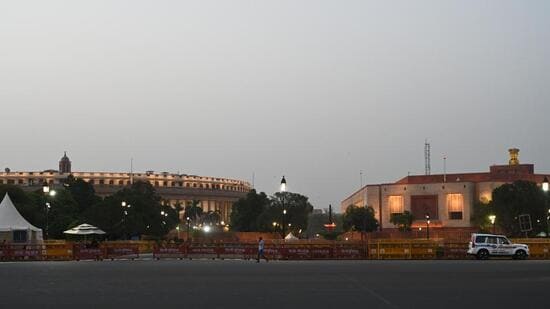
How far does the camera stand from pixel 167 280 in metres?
30.0

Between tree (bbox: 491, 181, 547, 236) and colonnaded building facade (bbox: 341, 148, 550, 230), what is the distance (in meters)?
24.7

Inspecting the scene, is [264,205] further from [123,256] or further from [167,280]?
[167,280]

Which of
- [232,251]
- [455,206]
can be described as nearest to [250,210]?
[455,206]

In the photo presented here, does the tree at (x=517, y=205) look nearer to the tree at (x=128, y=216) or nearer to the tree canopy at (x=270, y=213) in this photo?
the tree canopy at (x=270, y=213)

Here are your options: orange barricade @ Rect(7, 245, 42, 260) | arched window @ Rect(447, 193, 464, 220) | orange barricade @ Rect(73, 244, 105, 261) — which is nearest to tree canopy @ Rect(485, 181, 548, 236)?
arched window @ Rect(447, 193, 464, 220)

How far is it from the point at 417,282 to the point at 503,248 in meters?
28.3

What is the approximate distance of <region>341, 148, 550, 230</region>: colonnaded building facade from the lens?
15175cm

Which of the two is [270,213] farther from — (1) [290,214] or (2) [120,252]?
(2) [120,252]

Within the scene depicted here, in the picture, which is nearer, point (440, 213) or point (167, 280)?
point (167, 280)

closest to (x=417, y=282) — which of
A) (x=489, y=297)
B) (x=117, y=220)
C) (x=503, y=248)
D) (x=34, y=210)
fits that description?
(x=489, y=297)

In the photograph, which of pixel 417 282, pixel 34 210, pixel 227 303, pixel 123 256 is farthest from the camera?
pixel 34 210

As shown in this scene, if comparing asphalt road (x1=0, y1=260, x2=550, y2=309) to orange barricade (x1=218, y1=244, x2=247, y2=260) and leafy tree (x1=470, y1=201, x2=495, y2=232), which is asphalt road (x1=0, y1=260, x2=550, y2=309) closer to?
orange barricade (x1=218, y1=244, x2=247, y2=260)

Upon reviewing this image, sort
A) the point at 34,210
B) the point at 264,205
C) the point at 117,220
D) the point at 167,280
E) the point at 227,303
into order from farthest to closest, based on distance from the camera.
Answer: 1. the point at 264,205
2. the point at 117,220
3. the point at 34,210
4. the point at 167,280
5. the point at 227,303

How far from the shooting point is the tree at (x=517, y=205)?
4530 inches
